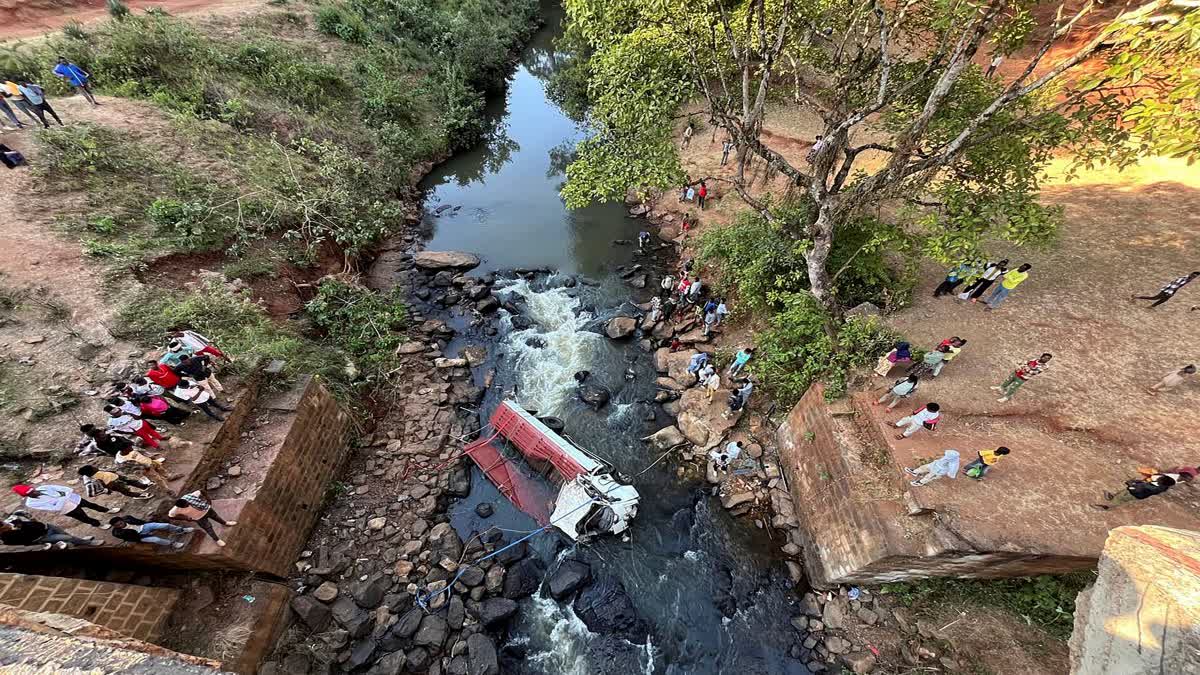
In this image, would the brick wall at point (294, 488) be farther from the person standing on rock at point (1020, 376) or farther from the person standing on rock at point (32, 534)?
the person standing on rock at point (1020, 376)

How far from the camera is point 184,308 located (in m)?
10.6

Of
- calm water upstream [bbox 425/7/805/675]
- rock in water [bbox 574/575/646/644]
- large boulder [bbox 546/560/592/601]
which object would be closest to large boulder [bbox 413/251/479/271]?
calm water upstream [bbox 425/7/805/675]

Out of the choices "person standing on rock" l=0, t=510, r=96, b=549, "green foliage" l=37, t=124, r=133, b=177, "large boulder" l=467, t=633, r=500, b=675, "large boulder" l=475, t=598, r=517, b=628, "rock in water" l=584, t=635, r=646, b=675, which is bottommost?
"rock in water" l=584, t=635, r=646, b=675

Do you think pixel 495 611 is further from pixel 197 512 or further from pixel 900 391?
pixel 900 391

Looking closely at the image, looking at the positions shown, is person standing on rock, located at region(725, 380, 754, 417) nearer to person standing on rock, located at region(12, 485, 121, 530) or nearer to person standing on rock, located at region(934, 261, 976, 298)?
person standing on rock, located at region(934, 261, 976, 298)

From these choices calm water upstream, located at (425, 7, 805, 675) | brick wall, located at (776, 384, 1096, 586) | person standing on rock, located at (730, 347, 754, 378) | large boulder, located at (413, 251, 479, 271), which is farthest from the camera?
large boulder, located at (413, 251, 479, 271)

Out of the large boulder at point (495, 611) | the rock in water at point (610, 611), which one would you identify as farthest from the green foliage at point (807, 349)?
the large boulder at point (495, 611)

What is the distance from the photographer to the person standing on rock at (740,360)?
1208 centimetres

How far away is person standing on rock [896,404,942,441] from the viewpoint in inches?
323

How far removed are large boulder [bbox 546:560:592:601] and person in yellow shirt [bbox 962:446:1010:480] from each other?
24.3 feet

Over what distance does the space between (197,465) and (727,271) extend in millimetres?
13345

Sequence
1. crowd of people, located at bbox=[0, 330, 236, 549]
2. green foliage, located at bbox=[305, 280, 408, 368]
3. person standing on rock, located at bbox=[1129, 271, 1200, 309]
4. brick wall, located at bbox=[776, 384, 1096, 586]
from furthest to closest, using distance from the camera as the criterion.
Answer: green foliage, located at bbox=[305, 280, 408, 368], person standing on rock, located at bbox=[1129, 271, 1200, 309], brick wall, located at bbox=[776, 384, 1096, 586], crowd of people, located at bbox=[0, 330, 236, 549]

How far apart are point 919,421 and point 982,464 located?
113 centimetres

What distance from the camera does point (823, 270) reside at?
11.1 meters
